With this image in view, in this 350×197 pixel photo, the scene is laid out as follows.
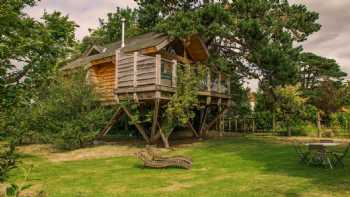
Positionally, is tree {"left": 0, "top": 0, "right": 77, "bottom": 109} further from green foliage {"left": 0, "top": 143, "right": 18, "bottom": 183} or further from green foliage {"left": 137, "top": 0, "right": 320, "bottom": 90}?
green foliage {"left": 137, "top": 0, "right": 320, "bottom": 90}

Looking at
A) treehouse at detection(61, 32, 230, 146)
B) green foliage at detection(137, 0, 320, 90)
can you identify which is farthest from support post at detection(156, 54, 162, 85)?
green foliage at detection(137, 0, 320, 90)

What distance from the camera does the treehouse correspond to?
1617cm

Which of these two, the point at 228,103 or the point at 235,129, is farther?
the point at 235,129

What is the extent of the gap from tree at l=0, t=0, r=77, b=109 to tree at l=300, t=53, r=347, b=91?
41.6m

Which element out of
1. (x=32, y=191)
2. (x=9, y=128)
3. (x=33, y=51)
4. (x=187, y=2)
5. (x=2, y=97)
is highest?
(x=187, y=2)

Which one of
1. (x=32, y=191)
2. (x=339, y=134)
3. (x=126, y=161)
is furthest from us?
(x=339, y=134)

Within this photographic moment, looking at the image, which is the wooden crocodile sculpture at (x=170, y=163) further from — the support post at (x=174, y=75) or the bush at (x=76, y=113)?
the bush at (x=76, y=113)

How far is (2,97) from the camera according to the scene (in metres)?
2.80

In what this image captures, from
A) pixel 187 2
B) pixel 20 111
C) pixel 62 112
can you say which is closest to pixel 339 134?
pixel 187 2

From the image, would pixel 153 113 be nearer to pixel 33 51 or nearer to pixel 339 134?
pixel 33 51

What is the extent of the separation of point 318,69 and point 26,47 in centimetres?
4479

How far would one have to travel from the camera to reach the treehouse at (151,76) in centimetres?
1617

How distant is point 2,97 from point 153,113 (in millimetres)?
14474

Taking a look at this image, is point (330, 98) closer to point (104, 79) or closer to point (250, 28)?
point (250, 28)
